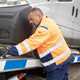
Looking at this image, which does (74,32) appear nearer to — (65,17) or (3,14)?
(65,17)

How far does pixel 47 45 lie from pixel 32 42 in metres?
0.21

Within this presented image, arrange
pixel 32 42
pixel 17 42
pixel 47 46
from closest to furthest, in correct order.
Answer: pixel 32 42, pixel 47 46, pixel 17 42

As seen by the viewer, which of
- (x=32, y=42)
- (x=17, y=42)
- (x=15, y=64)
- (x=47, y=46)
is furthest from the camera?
(x=17, y=42)

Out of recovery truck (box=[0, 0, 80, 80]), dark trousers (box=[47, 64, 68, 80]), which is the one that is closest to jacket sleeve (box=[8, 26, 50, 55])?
recovery truck (box=[0, 0, 80, 80])

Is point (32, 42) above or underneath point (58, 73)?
above

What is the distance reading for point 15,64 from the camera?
15.7 ft

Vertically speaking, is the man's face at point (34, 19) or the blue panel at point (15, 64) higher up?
the man's face at point (34, 19)

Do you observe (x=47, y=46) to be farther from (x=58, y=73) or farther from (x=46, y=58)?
(x=58, y=73)

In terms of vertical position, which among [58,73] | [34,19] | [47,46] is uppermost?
[34,19]

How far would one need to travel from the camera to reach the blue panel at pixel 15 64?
4.72m

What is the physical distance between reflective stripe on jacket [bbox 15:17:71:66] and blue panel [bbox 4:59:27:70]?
0.36 ft

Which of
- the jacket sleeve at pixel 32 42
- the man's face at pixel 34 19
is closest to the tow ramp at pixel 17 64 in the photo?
the jacket sleeve at pixel 32 42

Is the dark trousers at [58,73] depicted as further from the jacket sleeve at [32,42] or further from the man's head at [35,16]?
the man's head at [35,16]

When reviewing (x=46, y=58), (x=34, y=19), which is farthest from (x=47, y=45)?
(x=34, y=19)
